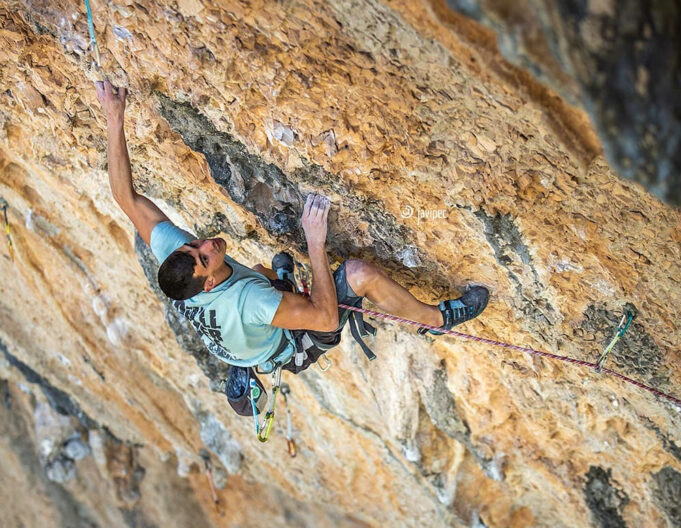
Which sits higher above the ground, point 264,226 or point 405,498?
point 264,226

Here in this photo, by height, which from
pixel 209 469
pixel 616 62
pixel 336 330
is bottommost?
pixel 209 469

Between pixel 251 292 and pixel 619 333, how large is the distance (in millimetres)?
1680

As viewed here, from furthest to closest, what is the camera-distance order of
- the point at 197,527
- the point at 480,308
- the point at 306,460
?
1. the point at 197,527
2. the point at 306,460
3. the point at 480,308

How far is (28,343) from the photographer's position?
7.06 metres

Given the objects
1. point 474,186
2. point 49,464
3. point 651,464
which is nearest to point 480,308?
point 474,186

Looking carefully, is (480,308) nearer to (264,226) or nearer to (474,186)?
(474,186)

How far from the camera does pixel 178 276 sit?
2.64 metres

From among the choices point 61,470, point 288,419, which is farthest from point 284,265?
point 61,470

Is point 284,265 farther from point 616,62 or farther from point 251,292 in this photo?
point 616,62

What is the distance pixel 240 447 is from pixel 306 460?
0.78 meters

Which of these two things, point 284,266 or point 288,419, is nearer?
Result: point 284,266

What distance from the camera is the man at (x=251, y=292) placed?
275 centimetres

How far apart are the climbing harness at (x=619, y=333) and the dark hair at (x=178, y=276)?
1.88 metres

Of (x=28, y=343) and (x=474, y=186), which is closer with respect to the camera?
(x=474, y=186)
